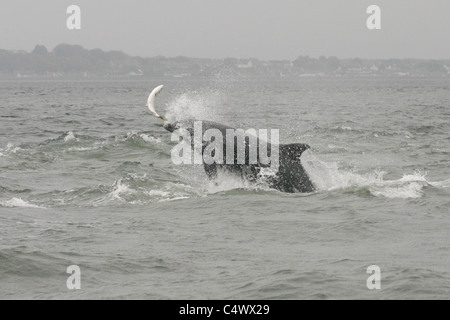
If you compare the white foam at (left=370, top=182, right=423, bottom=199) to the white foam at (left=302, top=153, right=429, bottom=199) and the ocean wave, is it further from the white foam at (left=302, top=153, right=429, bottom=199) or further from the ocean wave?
the ocean wave

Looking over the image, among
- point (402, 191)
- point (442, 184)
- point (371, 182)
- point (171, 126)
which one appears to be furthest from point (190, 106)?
point (442, 184)

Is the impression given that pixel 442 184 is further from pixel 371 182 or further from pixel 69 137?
pixel 69 137

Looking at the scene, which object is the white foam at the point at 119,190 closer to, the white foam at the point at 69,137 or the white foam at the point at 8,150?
the white foam at the point at 8,150

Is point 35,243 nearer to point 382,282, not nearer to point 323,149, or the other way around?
point 382,282

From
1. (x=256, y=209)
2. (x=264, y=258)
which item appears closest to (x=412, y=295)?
(x=264, y=258)

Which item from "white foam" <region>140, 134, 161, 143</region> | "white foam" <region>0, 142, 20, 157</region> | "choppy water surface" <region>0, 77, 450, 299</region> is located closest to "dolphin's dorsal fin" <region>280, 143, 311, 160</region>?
"choppy water surface" <region>0, 77, 450, 299</region>

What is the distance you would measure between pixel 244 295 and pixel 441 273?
8.49 ft

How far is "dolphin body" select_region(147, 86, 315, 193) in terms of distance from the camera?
1493 centimetres

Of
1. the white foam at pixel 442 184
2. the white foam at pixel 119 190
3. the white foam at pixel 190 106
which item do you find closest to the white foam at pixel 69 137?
the white foam at pixel 190 106

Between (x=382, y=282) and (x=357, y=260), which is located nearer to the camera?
(x=382, y=282)

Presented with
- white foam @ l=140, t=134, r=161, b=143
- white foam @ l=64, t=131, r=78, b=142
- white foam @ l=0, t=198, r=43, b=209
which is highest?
white foam @ l=0, t=198, r=43, b=209

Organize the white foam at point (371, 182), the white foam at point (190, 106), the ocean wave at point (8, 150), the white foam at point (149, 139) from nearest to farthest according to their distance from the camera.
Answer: the white foam at point (371, 182)
the white foam at point (190, 106)
the ocean wave at point (8, 150)
the white foam at point (149, 139)

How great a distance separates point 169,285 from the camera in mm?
10078

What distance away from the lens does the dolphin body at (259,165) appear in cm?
1493
